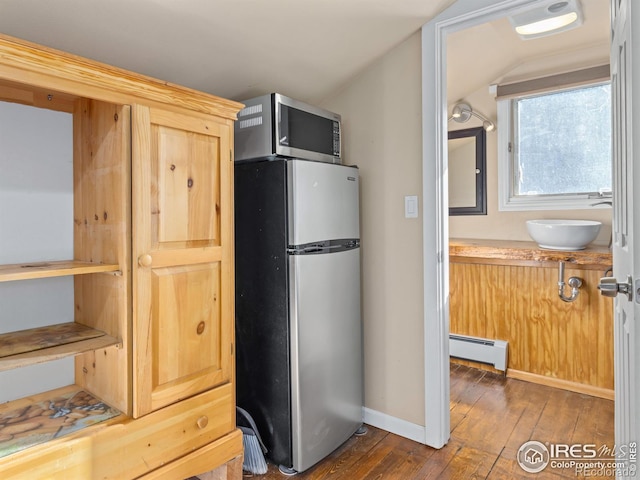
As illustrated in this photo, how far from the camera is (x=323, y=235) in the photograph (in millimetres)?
1883

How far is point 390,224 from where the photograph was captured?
2139mm

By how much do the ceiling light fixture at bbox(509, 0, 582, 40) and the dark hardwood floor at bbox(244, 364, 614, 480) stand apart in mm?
2191

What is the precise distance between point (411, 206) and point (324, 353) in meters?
0.85

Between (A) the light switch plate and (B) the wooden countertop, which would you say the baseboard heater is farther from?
(A) the light switch plate

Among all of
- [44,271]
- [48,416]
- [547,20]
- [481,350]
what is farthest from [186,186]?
[481,350]

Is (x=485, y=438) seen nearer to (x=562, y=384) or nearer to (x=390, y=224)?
(x=562, y=384)

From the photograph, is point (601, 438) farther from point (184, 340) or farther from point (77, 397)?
point (77, 397)

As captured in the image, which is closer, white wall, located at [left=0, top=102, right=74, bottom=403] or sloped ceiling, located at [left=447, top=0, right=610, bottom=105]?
white wall, located at [left=0, top=102, right=74, bottom=403]

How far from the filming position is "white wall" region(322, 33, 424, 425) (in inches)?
80.4

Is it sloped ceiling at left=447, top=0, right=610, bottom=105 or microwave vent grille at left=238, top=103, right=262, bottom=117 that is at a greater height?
sloped ceiling at left=447, top=0, right=610, bottom=105

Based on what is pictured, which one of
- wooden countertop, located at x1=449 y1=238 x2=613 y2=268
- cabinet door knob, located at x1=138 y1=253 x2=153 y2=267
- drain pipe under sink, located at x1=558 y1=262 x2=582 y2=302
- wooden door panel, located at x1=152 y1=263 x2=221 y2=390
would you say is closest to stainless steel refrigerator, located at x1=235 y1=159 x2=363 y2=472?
wooden door panel, located at x1=152 y1=263 x2=221 y2=390

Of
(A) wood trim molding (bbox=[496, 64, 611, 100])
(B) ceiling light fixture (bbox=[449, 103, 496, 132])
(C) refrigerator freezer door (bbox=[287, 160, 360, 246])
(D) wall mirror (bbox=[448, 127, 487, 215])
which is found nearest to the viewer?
(C) refrigerator freezer door (bbox=[287, 160, 360, 246])

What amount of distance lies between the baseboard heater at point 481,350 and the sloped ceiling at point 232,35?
207 cm

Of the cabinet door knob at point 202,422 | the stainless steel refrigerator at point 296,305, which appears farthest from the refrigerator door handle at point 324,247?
the cabinet door knob at point 202,422
